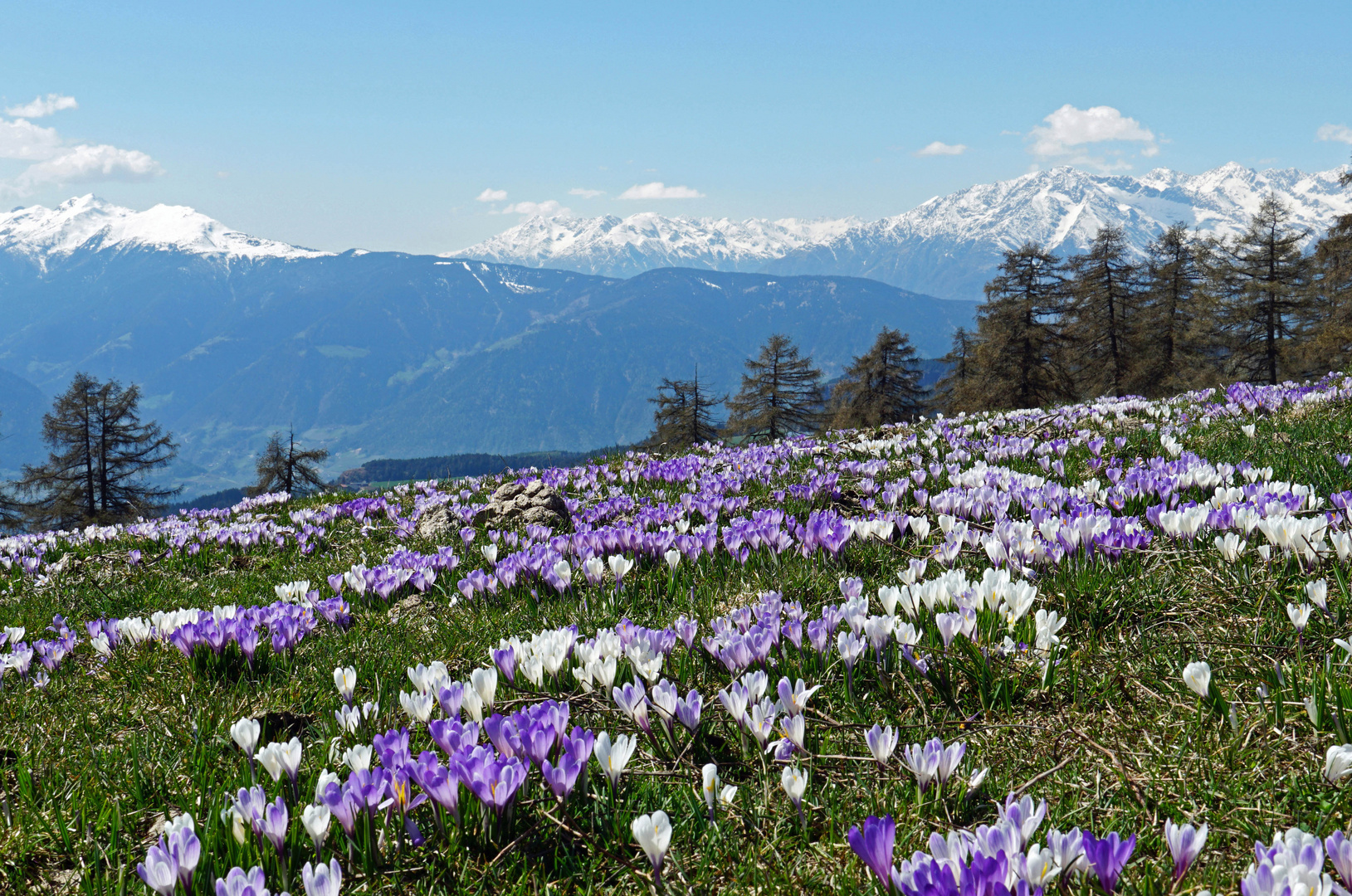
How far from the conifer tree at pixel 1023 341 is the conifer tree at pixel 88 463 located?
54.5 metres

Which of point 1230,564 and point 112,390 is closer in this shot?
point 1230,564

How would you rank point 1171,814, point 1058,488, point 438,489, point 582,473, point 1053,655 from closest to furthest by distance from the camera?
1. point 1171,814
2. point 1053,655
3. point 1058,488
4. point 582,473
5. point 438,489

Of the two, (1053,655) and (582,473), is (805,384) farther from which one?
(1053,655)

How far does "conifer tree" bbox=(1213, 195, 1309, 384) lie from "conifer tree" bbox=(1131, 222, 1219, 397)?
2146mm

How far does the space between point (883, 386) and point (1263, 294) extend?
25.6 meters

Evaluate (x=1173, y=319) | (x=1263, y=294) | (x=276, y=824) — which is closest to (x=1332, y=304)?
(x=1263, y=294)

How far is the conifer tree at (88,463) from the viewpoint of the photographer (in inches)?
1809

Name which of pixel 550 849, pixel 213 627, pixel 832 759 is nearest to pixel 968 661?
pixel 832 759

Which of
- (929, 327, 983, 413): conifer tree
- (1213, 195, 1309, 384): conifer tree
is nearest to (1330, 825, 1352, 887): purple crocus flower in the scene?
(1213, 195, 1309, 384): conifer tree

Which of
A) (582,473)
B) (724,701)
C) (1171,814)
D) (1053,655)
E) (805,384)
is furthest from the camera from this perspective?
(805,384)

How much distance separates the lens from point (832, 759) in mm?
2438

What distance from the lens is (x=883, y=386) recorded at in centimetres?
6209

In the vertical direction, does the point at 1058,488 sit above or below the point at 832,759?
above

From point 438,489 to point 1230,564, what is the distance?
11.4m
